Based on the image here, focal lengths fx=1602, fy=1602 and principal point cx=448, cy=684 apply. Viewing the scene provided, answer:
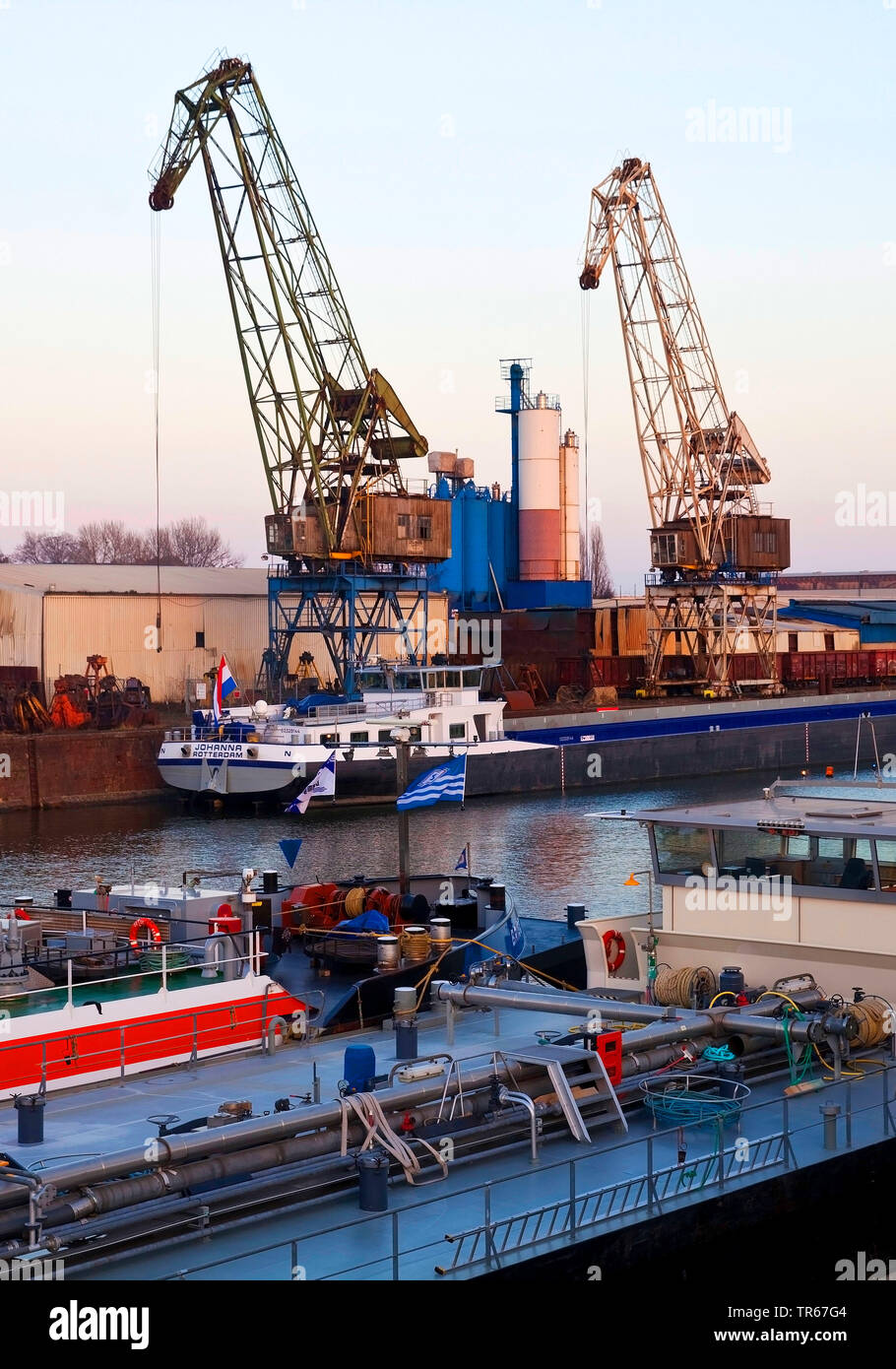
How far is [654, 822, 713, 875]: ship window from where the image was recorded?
684 inches

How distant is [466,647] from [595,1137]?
67.6 meters

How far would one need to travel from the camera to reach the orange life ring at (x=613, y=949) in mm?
18141

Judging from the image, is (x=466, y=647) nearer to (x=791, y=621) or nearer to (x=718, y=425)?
(x=718, y=425)

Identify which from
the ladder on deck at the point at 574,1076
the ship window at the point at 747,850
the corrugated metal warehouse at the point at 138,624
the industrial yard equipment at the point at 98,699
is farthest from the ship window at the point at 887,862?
the corrugated metal warehouse at the point at 138,624

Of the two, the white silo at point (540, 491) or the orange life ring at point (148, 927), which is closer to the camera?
the orange life ring at point (148, 927)

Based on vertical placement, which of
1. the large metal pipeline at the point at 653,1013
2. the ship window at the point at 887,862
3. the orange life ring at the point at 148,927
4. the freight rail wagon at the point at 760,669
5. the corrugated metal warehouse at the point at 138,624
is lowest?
the large metal pipeline at the point at 653,1013

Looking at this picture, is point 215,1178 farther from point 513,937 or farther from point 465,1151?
point 513,937

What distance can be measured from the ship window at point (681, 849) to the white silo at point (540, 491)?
68.4 m

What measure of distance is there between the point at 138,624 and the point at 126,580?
6.62m

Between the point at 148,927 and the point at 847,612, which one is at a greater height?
the point at 847,612

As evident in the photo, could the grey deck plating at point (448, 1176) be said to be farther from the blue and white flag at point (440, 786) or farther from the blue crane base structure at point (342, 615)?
the blue crane base structure at point (342, 615)

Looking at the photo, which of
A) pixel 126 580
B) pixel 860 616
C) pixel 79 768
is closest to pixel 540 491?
pixel 126 580

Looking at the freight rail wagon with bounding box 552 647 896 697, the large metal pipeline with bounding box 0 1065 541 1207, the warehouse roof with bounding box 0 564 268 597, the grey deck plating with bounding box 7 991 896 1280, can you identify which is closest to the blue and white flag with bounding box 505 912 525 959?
the grey deck plating with bounding box 7 991 896 1280

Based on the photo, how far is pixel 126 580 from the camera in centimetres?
7212
